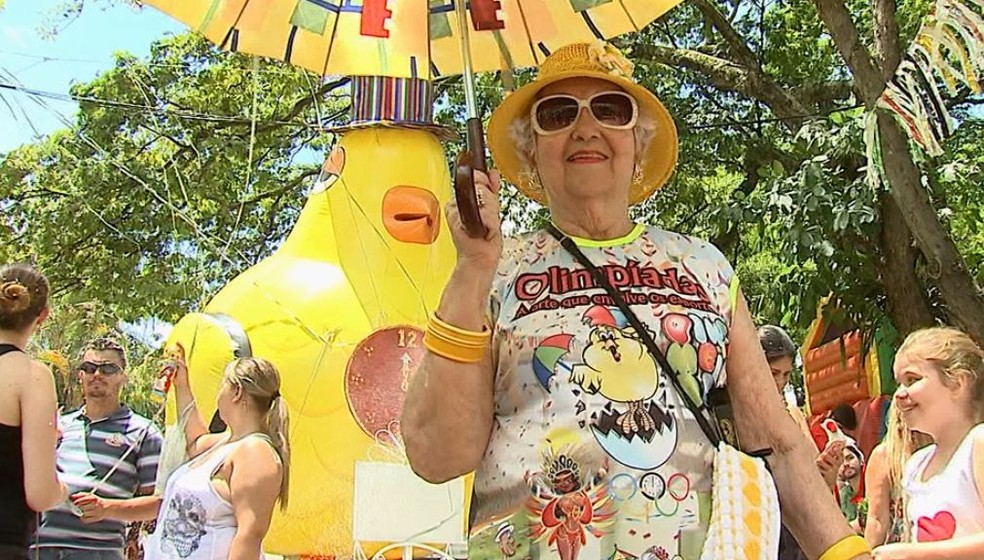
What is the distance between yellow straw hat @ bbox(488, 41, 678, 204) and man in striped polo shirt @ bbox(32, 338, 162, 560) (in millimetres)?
2539

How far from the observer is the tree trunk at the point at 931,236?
19.0 ft

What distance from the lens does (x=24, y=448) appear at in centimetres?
298

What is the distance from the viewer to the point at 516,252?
6.50 ft

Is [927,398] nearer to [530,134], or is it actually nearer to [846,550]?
[846,550]

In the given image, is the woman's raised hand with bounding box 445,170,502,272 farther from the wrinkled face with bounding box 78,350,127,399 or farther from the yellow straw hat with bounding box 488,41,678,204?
the wrinkled face with bounding box 78,350,127,399

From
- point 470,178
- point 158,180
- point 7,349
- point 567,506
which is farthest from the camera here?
point 158,180

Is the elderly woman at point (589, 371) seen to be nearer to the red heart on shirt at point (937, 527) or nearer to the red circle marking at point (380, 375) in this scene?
the red heart on shirt at point (937, 527)

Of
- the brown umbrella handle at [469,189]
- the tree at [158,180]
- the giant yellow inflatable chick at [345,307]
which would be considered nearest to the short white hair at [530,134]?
the brown umbrella handle at [469,189]

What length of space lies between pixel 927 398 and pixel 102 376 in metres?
3.04

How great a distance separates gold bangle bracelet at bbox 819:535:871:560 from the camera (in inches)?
76.2

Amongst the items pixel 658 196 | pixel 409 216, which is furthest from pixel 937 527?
pixel 658 196

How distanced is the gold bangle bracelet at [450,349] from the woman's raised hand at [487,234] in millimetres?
129

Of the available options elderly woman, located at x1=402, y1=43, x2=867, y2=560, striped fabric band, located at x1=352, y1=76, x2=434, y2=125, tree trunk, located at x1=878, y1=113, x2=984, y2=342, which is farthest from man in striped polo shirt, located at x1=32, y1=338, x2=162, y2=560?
tree trunk, located at x1=878, y1=113, x2=984, y2=342

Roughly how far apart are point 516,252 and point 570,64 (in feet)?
1.19
